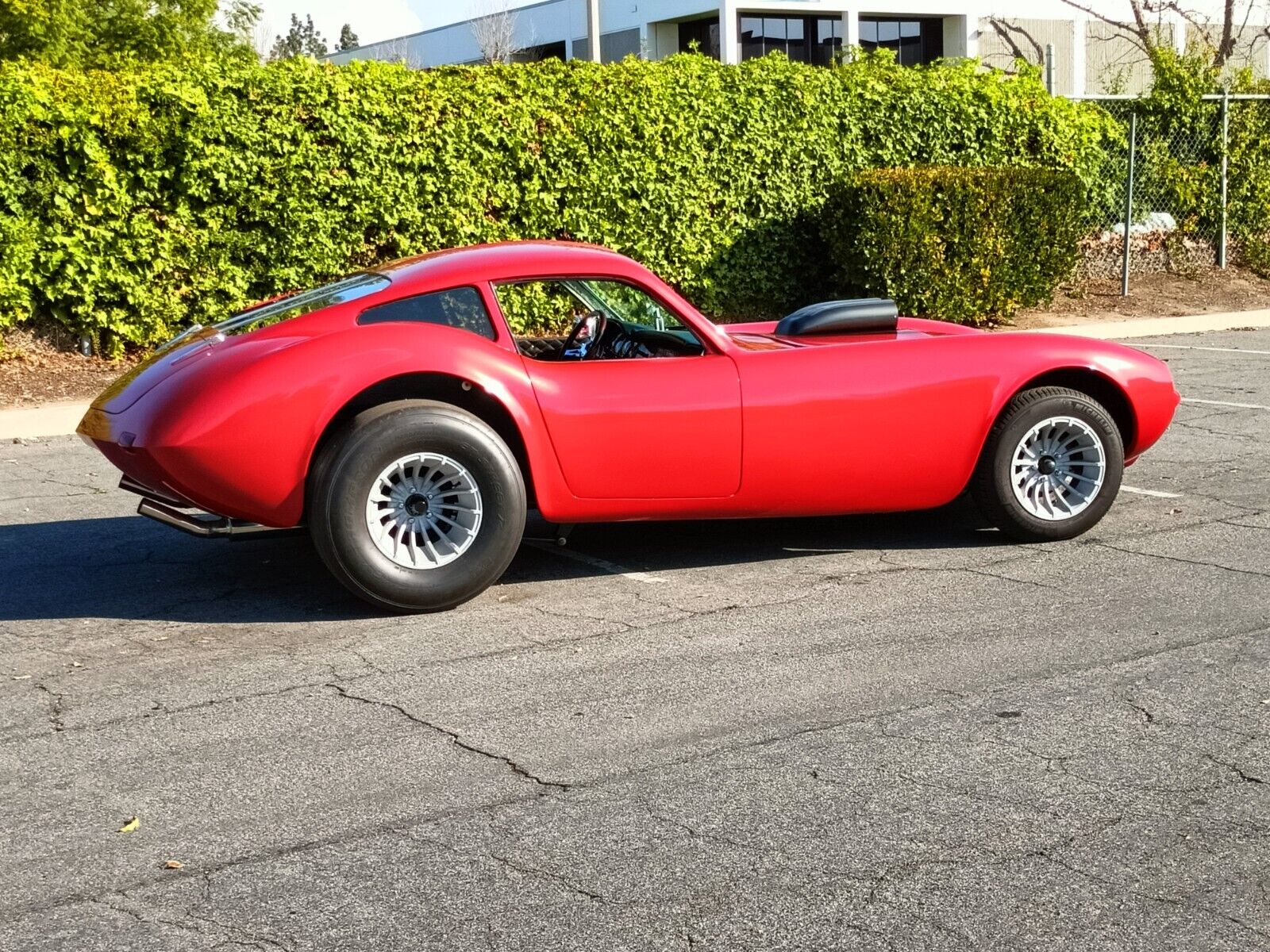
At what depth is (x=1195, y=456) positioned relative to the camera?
8.79m

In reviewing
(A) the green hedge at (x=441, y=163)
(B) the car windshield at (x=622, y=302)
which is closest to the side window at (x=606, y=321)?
(B) the car windshield at (x=622, y=302)

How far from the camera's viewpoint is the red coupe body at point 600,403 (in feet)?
18.6

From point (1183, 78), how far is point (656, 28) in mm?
34585

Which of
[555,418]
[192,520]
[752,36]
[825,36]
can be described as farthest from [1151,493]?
[825,36]

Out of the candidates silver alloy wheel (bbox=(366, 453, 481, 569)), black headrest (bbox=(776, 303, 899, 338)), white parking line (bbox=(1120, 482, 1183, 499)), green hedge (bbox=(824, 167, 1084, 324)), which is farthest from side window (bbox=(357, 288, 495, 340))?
green hedge (bbox=(824, 167, 1084, 324))

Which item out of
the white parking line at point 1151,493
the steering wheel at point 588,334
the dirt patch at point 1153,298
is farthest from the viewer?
the dirt patch at point 1153,298

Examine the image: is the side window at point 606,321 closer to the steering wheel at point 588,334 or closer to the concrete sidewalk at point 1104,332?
the steering wheel at point 588,334

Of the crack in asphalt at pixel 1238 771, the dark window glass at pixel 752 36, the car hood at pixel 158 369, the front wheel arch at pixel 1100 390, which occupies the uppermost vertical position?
the dark window glass at pixel 752 36

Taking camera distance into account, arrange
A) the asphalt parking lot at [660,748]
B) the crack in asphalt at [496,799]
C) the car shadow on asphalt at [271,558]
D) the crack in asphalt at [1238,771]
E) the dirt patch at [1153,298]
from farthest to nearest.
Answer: the dirt patch at [1153,298], the car shadow on asphalt at [271,558], the crack in asphalt at [1238,771], the crack in asphalt at [496,799], the asphalt parking lot at [660,748]

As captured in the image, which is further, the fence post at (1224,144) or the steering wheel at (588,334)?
the fence post at (1224,144)

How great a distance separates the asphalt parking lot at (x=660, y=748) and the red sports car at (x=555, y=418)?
340 mm

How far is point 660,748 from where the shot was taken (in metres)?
4.39

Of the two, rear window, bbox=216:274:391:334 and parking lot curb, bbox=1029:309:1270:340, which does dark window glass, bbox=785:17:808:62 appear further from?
rear window, bbox=216:274:391:334

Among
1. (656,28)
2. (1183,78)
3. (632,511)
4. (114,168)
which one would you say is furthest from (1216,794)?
(656,28)
